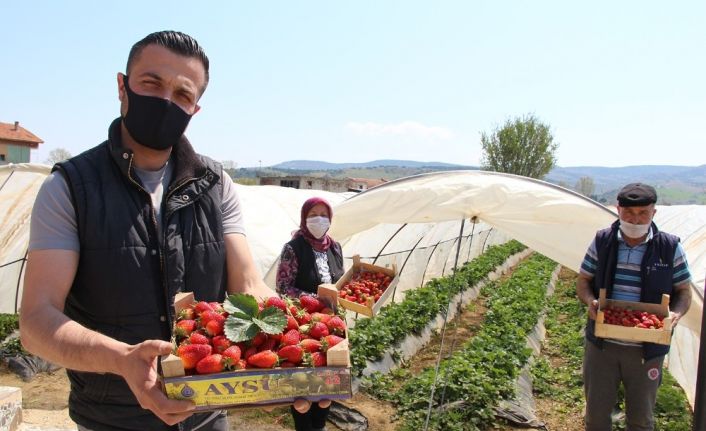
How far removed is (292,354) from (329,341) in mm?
154

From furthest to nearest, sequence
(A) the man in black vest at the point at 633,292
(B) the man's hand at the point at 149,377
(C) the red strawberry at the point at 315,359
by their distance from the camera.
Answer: (A) the man in black vest at the point at 633,292 → (C) the red strawberry at the point at 315,359 → (B) the man's hand at the point at 149,377

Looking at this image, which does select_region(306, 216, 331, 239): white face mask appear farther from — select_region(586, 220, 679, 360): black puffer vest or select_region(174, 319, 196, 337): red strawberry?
select_region(174, 319, 196, 337): red strawberry

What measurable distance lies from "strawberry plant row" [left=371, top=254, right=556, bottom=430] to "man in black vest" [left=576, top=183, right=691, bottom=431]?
5.30ft

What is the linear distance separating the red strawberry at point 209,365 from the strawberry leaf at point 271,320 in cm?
20

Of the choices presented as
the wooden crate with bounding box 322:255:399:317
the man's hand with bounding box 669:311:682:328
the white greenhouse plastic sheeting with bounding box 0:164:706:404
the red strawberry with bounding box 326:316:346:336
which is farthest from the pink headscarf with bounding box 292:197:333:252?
the red strawberry with bounding box 326:316:346:336

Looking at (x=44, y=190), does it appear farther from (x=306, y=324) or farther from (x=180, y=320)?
(x=306, y=324)

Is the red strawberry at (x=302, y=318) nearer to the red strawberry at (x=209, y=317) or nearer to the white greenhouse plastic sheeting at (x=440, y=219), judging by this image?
the red strawberry at (x=209, y=317)

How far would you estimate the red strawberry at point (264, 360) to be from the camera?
1667 mm

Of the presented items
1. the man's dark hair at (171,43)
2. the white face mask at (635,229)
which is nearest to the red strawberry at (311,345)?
the man's dark hair at (171,43)

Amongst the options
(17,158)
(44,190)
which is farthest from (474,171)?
(17,158)

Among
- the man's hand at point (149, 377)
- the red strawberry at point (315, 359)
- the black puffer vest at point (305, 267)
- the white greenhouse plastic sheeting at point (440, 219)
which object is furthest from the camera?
the white greenhouse plastic sheeting at point (440, 219)

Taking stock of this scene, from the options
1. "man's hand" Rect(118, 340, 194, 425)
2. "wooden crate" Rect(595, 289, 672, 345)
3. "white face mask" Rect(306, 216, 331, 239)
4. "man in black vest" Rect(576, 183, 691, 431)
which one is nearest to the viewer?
"man's hand" Rect(118, 340, 194, 425)

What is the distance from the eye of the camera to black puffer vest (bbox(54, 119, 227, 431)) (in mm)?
1709

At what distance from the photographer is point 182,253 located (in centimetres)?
188
